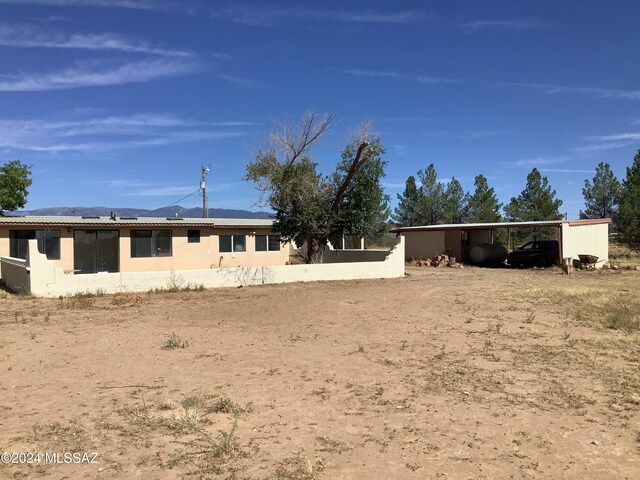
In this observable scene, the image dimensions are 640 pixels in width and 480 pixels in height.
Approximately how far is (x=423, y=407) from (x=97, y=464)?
3.51m

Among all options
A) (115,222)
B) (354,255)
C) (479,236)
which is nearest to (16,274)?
(115,222)

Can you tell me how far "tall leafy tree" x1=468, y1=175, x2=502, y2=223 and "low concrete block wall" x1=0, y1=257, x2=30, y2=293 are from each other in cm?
3518

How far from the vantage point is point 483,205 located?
44406 mm

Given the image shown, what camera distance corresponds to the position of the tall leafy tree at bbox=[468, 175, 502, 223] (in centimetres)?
4400

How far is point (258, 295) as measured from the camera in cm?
1772

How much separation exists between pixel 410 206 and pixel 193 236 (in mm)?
25176

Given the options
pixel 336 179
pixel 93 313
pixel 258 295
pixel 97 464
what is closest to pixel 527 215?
pixel 336 179

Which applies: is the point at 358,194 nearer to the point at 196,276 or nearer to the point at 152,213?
the point at 196,276

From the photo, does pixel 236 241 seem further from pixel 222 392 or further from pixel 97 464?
pixel 97 464

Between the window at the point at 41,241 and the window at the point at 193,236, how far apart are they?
19.7ft

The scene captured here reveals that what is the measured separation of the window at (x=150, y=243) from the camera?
25.1 metres

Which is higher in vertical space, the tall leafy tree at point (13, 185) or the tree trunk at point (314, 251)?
the tall leafy tree at point (13, 185)

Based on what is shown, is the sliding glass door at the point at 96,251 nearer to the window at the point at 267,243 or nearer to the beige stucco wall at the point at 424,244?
the window at the point at 267,243

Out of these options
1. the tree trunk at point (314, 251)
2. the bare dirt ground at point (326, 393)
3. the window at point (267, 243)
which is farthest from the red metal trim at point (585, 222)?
the bare dirt ground at point (326, 393)
